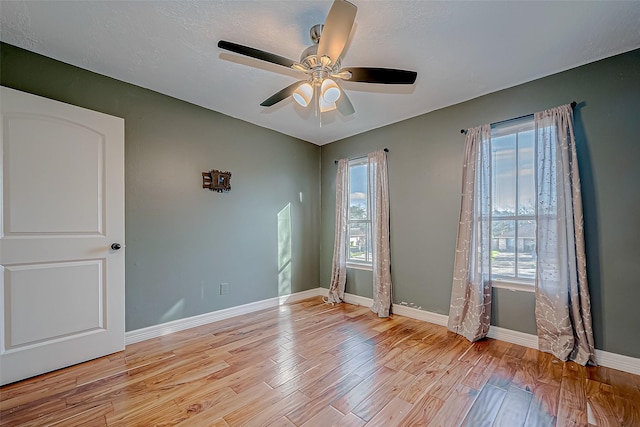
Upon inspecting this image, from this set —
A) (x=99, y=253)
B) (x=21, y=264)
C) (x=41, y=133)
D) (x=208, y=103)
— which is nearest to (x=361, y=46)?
(x=208, y=103)

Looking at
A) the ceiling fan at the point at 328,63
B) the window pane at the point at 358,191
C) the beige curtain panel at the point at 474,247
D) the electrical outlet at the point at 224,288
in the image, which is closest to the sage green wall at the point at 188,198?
the electrical outlet at the point at 224,288

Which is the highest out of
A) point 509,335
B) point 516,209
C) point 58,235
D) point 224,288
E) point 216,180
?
point 216,180

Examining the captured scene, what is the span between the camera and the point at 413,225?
346 centimetres

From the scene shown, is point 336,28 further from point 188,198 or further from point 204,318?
point 204,318

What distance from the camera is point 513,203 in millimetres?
2756

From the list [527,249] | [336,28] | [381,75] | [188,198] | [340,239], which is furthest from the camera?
[340,239]

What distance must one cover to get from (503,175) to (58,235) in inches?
161

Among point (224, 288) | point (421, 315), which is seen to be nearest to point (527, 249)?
point (421, 315)

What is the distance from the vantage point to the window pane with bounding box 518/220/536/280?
2635 mm

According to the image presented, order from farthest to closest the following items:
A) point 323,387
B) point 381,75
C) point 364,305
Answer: point 364,305, point 323,387, point 381,75

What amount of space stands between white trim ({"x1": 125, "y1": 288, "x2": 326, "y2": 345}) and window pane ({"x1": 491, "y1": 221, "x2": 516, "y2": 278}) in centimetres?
263

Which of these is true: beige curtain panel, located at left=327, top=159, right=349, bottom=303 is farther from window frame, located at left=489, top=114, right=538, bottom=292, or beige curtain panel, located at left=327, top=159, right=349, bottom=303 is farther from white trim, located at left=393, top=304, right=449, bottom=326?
window frame, located at left=489, top=114, right=538, bottom=292

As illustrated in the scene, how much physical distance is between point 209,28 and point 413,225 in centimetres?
289

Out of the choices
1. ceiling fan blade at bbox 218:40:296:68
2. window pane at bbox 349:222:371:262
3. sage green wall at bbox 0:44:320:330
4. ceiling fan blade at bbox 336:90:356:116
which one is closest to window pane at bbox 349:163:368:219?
window pane at bbox 349:222:371:262
